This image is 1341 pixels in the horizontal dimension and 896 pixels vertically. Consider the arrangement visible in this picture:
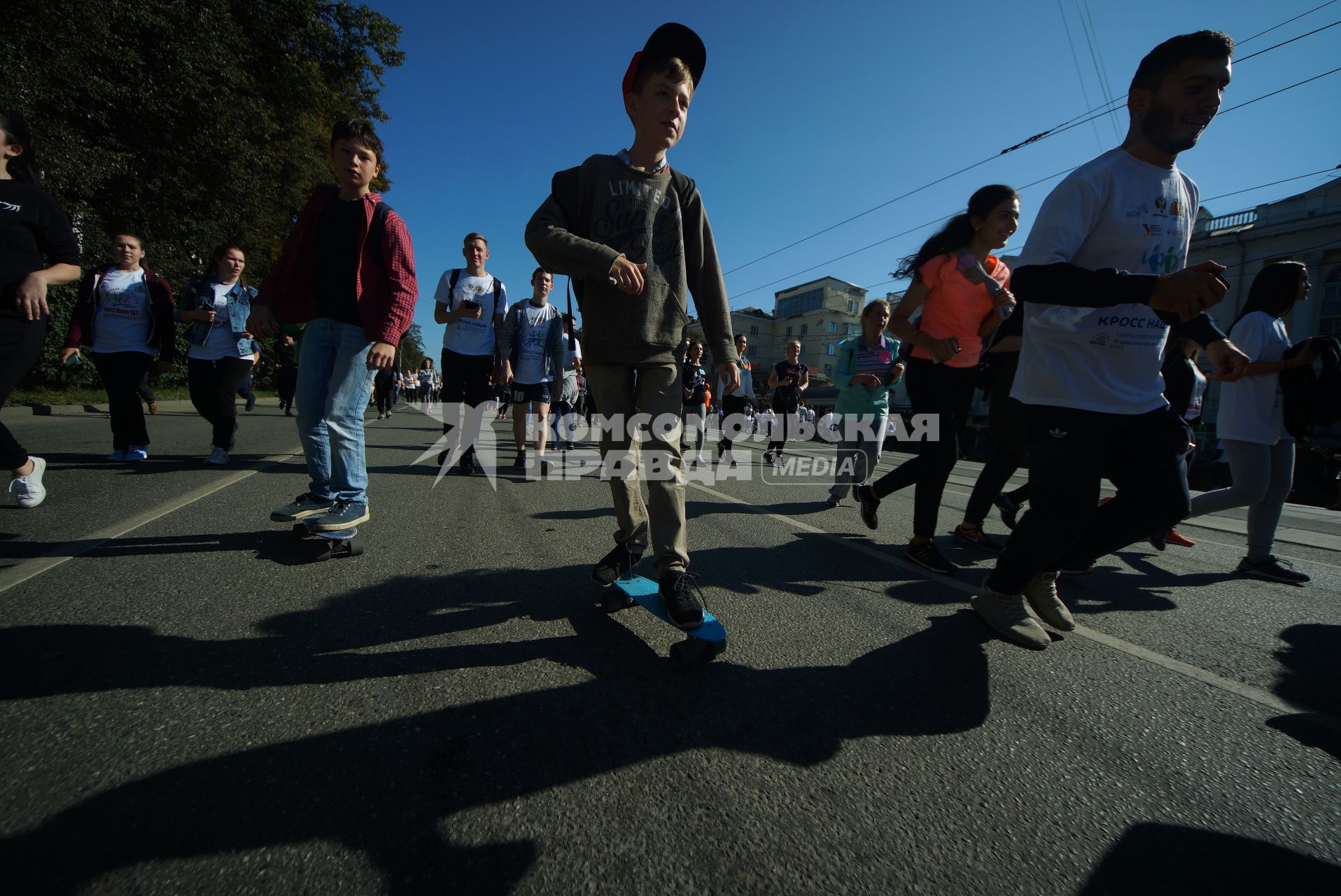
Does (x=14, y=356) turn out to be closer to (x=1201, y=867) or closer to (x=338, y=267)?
(x=338, y=267)

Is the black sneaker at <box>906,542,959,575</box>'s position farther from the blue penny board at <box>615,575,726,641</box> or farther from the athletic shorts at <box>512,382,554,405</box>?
the athletic shorts at <box>512,382,554,405</box>

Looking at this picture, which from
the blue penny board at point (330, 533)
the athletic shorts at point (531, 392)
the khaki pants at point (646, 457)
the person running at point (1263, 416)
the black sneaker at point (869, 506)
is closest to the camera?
the khaki pants at point (646, 457)

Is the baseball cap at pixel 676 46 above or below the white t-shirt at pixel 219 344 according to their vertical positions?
above

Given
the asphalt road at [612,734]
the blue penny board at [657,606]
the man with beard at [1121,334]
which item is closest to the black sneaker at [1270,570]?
the asphalt road at [612,734]

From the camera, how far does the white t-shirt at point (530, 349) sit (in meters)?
6.12

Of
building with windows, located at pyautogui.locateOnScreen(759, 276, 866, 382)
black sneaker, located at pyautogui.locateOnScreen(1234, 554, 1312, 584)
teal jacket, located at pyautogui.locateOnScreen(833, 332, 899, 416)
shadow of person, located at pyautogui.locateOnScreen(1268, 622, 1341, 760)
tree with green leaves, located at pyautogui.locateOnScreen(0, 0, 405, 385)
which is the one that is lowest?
shadow of person, located at pyautogui.locateOnScreen(1268, 622, 1341, 760)

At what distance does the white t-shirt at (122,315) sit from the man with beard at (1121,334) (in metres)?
6.32

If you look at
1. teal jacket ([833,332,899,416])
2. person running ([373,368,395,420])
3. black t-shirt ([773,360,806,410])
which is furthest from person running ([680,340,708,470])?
person running ([373,368,395,420])

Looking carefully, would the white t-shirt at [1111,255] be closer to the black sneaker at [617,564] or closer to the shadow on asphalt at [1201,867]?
the shadow on asphalt at [1201,867]

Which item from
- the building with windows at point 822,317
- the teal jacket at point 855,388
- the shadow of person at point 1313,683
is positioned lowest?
the shadow of person at point 1313,683

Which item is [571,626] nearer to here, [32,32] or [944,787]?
[944,787]

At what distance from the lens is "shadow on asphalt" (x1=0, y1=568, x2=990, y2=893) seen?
1003 millimetres

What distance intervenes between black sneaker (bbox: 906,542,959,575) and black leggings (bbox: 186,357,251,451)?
5.62 meters

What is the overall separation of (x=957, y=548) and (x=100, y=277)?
711cm
